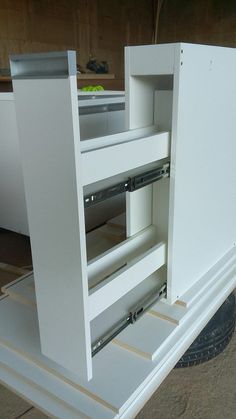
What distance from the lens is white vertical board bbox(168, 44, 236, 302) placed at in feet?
2.40

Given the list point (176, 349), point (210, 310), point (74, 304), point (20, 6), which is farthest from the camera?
point (20, 6)

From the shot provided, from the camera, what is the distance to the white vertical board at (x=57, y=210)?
0.53 meters

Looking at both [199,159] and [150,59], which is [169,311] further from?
[150,59]

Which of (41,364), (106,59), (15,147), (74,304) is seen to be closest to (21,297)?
(41,364)

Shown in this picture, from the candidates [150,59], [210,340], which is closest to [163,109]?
[150,59]

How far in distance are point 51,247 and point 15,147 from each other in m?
1.26

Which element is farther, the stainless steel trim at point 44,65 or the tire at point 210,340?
the tire at point 210,340

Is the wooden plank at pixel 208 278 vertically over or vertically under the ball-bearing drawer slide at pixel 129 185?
under

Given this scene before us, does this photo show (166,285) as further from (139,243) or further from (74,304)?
(74,304)

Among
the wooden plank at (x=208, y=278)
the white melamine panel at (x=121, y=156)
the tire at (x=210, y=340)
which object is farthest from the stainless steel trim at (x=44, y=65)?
the tire at (x=210, y=340)

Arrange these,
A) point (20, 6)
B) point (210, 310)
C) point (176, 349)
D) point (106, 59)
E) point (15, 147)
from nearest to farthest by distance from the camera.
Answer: point (176, 349), point (210, 310), point (15, 147), point (20, 6), point (106, 59)

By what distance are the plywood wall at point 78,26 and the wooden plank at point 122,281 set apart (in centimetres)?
311

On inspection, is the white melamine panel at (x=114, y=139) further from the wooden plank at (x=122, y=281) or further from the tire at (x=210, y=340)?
the tire at (x=210, y=340)

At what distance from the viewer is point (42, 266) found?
650mm
